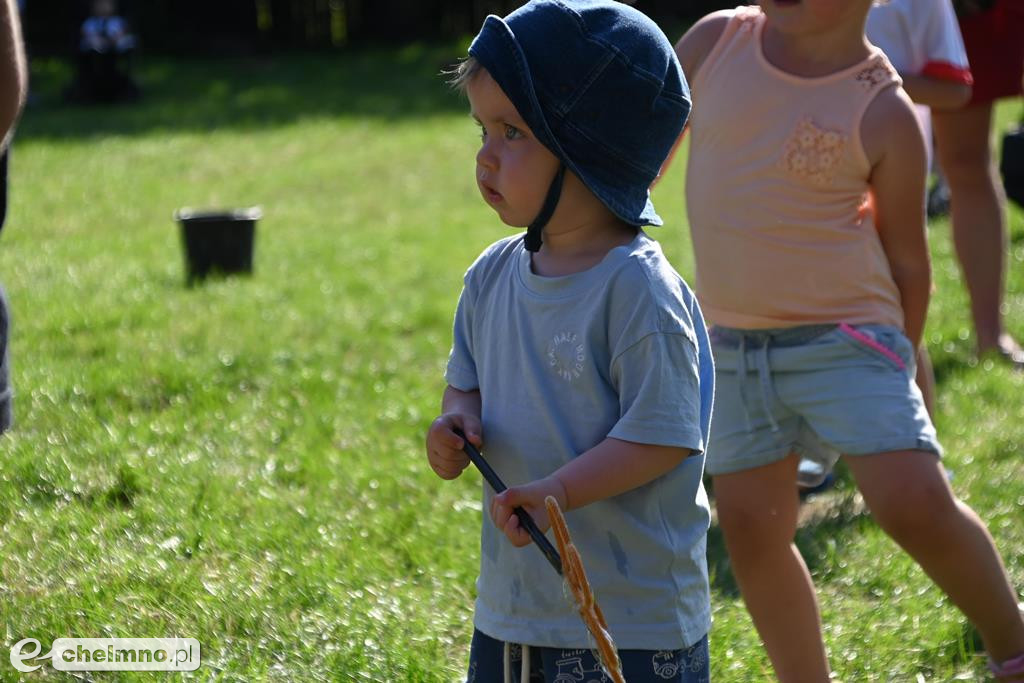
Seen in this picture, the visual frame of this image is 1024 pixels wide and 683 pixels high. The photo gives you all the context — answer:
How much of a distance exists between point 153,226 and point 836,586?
19.8 ft

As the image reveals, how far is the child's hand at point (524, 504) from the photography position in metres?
1.99

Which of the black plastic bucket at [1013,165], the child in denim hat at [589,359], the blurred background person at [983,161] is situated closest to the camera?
the child in denim hat at [589,359]

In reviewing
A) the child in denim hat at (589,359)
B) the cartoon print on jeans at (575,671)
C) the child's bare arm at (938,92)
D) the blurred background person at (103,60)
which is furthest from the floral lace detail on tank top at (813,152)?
the blurred background person at (103,60)

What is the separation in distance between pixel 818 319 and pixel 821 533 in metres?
1.22

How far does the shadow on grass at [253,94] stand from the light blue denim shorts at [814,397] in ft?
35.8

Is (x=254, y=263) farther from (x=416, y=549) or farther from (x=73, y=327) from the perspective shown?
(x=416, y=549)

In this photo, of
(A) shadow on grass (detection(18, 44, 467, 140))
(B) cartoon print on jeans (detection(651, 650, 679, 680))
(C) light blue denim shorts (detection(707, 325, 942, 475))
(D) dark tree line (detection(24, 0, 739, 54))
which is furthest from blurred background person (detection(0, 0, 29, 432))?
(D) dark tree line (detection(24, 0, 739, 54))

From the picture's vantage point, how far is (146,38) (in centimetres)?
1922

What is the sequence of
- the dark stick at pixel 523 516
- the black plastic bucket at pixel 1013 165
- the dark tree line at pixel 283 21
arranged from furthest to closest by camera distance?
the dark tree line at pixel 283 21, the black plastic bucket at pixel 1013 165, the dark stick at pixel 523 516

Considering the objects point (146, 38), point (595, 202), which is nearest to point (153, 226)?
point (595, 202)

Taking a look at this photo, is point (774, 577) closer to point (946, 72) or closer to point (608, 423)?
point (608, 423)

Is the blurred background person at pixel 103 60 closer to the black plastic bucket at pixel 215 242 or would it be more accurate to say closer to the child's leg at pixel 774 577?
the black plastic bucket at pixel 215 242

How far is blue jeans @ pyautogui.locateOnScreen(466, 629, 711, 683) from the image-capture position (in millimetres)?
2152

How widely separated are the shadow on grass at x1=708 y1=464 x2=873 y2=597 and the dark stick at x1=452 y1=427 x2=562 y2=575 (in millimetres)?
1544
